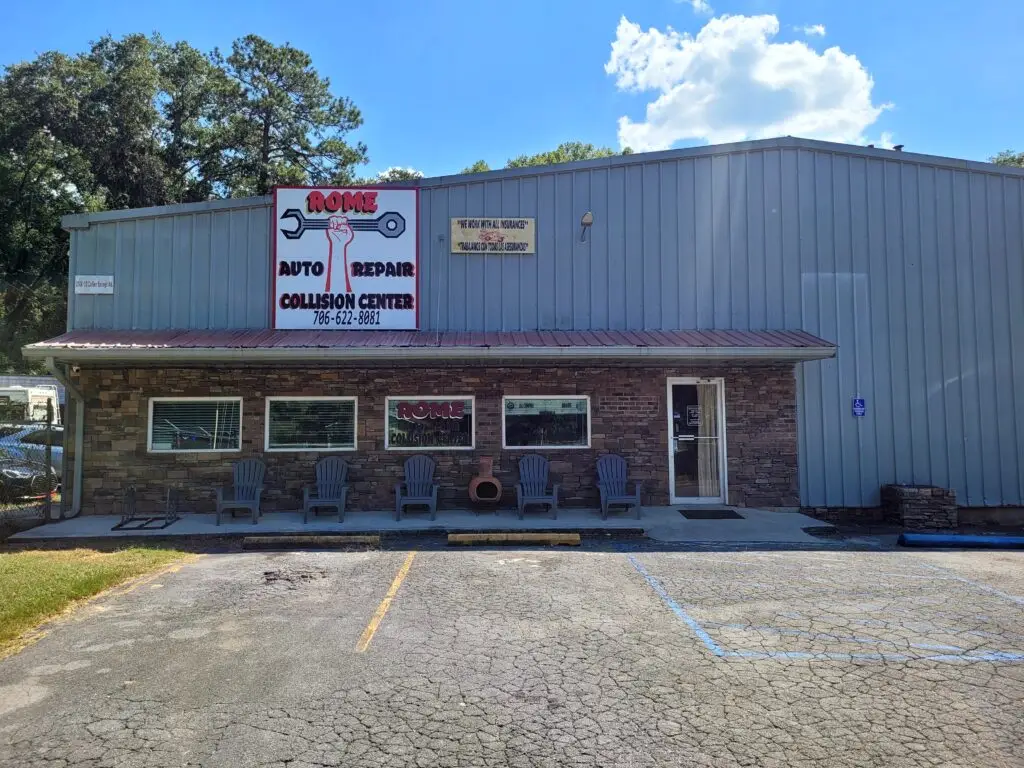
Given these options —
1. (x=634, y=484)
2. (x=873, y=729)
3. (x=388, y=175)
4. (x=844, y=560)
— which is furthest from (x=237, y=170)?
(x=873, y=729)

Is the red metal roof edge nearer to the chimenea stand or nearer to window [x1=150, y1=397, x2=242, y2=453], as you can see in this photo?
window [x1=150, y1=397, x2=242, y2=453]

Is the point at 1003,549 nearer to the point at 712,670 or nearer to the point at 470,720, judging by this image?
the point at 712,670

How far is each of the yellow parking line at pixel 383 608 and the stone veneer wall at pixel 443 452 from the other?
3.12 metres

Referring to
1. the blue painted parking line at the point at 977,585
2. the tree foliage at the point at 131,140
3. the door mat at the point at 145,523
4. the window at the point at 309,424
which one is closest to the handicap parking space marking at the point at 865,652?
the blue painted parking line at the point at 977,585

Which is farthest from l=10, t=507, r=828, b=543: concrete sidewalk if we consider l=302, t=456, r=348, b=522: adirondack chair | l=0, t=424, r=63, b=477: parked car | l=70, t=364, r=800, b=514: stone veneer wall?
l=0, t=424, r=63, b=477: parked car

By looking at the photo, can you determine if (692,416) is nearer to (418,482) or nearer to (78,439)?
(418,482)

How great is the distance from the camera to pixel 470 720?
12.3 feet

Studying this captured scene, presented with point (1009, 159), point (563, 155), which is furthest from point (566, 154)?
point (1009, 159)

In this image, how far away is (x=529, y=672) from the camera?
14.6ft

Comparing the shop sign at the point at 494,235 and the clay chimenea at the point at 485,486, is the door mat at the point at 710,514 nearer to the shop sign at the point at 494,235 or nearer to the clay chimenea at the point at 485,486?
the clay chimenea at the point at 485,486

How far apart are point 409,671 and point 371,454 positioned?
665 centimetres

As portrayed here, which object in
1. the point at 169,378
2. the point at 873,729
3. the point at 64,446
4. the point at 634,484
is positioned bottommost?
the point at 873,729

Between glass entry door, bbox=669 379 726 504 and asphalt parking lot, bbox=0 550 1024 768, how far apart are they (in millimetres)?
4215

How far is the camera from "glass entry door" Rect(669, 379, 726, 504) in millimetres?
11336
